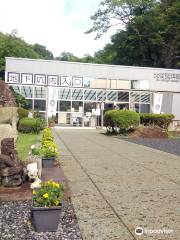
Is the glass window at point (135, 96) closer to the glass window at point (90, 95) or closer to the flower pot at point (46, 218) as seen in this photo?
the glass window at point (90, 95)

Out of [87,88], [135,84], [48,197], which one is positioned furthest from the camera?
[135,84]

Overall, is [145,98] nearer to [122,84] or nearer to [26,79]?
[122,84]

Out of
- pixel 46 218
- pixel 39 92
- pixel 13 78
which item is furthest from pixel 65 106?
pixel 46 218

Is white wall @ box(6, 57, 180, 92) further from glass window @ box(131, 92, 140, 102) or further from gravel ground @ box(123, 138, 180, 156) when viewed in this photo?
gravel ground @ box(123, 138, 180, 156)

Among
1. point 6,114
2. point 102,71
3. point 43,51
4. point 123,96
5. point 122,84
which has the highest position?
point 43,51

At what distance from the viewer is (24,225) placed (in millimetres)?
5277

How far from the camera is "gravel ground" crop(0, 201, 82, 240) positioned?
4.88 m

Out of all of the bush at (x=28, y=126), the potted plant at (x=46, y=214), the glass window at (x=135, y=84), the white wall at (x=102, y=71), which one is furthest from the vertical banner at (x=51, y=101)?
the potted plant at (x=46, y=214)

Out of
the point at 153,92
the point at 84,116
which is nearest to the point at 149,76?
the point at 153,92

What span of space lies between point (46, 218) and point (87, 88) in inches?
1241

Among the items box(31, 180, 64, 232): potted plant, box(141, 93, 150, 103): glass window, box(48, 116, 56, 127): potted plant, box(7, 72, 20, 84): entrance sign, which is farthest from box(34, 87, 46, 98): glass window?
box(31, 180, 64, 232): potted plant

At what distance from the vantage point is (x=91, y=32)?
52.8 metres

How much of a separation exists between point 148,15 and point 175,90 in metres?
16.0

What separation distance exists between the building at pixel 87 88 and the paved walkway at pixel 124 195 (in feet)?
77.9
